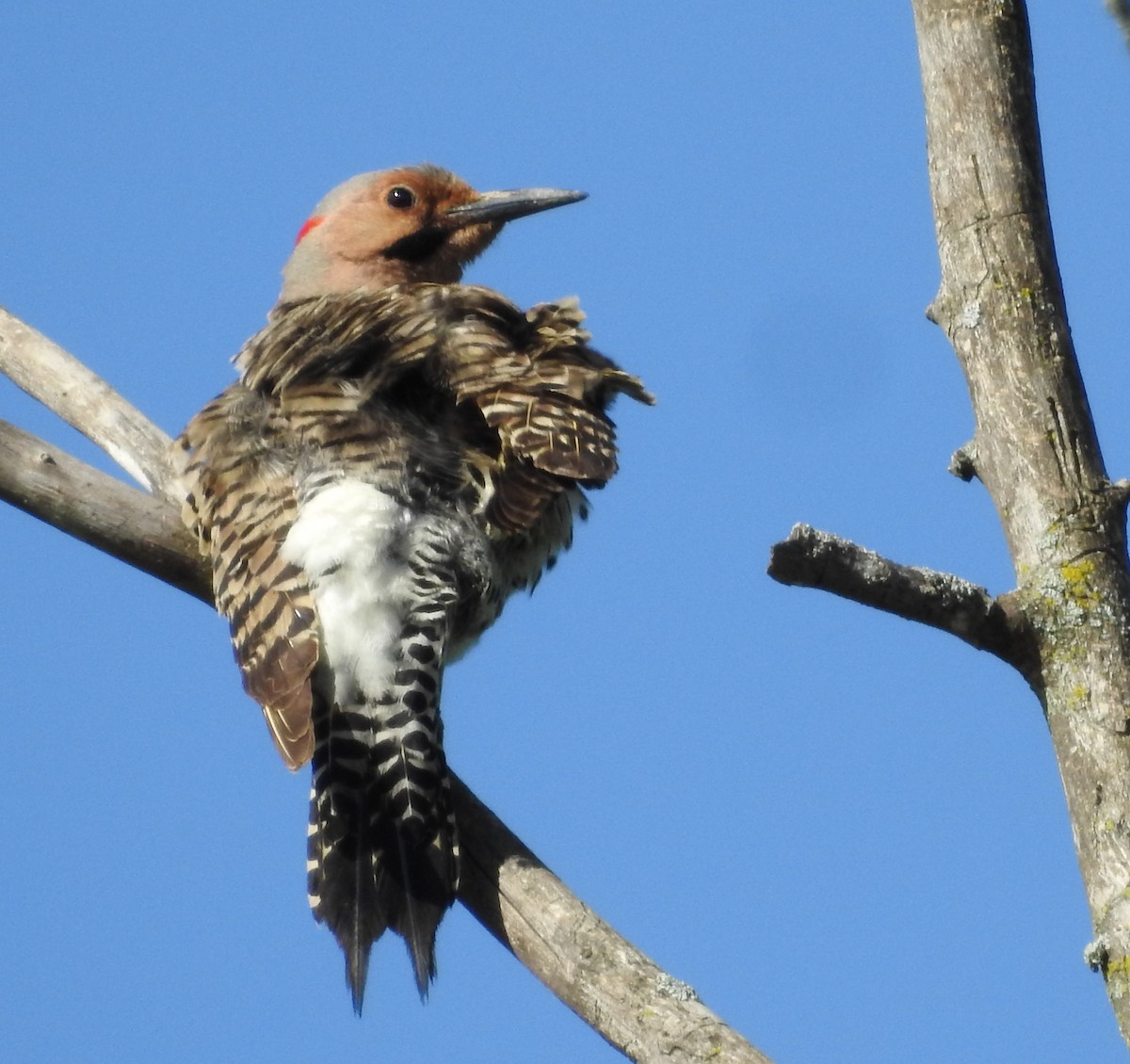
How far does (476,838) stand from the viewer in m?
3.57

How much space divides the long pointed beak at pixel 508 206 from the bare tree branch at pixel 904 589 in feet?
12.1

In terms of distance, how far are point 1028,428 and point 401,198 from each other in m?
3.82

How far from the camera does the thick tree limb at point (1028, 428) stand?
2850 mm

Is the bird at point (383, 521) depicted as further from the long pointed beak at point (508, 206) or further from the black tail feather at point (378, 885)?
the long pointed beak at point (508, 206)

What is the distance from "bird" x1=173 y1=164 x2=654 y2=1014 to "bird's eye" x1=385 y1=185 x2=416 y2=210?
1156 millimetres

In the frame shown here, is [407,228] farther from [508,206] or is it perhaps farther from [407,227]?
[508,206]

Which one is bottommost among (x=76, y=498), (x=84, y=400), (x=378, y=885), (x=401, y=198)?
(x=378, y=885)

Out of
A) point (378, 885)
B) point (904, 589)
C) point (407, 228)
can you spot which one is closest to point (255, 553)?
point (378, 885)

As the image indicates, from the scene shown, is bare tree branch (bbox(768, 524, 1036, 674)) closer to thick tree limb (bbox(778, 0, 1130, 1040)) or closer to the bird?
thick tree limb (bbox(778, 0, 1130, 1040))

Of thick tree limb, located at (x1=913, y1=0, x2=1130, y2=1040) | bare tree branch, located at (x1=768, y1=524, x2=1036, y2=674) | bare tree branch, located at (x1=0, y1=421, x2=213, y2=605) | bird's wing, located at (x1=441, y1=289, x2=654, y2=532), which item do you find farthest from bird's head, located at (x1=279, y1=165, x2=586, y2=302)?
bare tree branch, located at (x1=768, y1=524, x2=1036, y2=674)

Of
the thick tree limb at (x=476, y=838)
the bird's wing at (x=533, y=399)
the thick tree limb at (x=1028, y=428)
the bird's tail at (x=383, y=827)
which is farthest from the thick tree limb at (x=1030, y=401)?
the bird's tail at (x=383, y=827)

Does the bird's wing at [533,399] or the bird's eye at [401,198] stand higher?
the bird's eye at [401,198]

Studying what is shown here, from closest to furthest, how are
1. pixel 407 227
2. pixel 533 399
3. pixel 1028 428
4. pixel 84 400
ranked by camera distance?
pixel 1028 428, pixel 533 399, pixel 84 400, pixel 407 227

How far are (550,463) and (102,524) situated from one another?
3.81 ft
